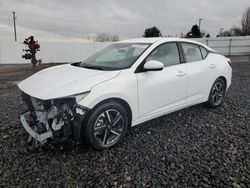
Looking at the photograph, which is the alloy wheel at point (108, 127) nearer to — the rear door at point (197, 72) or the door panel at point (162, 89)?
the door panel at point (162, 89)

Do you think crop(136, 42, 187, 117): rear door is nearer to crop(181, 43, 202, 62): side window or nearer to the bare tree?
crop(181, 43, 202, 62): side window

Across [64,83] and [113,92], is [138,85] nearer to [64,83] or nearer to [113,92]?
[113,92]

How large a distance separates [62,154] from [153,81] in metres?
1.67

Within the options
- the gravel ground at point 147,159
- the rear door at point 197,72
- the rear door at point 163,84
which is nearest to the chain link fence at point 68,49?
the gravel ground at point 147,159

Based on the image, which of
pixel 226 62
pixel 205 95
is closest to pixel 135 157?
pixel 205 95

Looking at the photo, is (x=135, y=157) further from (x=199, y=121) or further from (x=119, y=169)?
(x=199, y=121)

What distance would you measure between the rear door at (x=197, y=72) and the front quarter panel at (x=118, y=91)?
1271 millimetres

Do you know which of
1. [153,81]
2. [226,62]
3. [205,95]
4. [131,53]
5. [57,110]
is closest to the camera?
[57,110]

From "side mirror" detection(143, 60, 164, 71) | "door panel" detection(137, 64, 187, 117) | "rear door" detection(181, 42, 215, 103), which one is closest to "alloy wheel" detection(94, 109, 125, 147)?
"door panel" detection(137, 64, 187, 117)

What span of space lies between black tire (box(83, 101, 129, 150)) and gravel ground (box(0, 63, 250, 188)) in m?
0.15

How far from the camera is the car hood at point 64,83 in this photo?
232cm

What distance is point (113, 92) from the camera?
8.27ft

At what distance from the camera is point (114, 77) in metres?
2.61

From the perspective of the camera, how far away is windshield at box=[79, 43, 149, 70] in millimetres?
2937
